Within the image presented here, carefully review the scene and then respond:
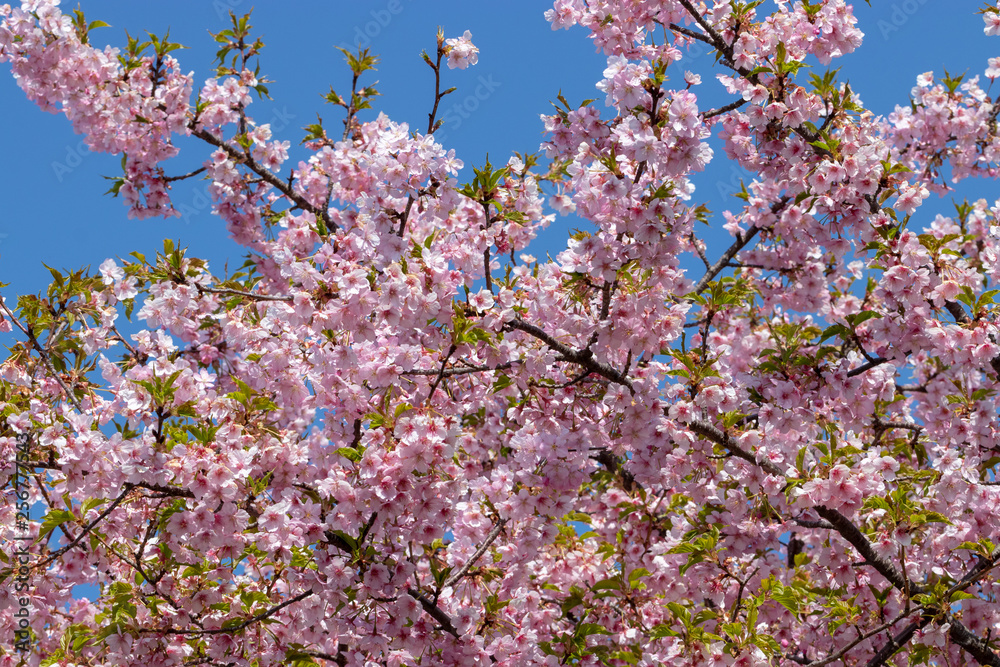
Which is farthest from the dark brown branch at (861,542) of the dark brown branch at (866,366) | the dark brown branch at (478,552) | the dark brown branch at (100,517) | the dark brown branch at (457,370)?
the dark brown branch at (100,517)

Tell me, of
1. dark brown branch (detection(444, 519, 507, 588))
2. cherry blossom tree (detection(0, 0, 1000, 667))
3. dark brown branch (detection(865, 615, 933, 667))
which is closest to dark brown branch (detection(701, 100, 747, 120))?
cherry blossom tree (detection(0, 0, 1000, 667))

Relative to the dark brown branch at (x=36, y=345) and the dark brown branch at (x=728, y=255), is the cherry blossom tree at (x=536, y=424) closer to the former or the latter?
the dark brown branch at (x=36, y=345)

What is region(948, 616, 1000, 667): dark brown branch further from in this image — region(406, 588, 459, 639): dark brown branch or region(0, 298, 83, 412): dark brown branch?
region(0, 298, 83, 412): dark brown branch

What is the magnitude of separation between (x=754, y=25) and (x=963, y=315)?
252 centimetres

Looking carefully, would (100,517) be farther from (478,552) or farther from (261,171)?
(261,171)

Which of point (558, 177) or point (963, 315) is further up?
point (558, 177)

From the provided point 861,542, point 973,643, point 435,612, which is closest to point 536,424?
point 435,612

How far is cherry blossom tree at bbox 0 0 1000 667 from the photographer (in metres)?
4.78

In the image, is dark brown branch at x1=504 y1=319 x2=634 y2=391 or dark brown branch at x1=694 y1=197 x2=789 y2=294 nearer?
dark brown branch at x1=504 y1=319 x2=634 y2=391

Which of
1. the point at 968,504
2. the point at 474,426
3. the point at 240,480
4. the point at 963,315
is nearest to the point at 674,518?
the point at 474,426

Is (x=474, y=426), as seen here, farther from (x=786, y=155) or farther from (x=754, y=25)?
(x=754, y=25)

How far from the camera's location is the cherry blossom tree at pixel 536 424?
4.78 meters

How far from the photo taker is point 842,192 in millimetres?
5840

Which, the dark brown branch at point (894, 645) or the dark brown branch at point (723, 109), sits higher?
the dark brown branch at point (723, 109)
